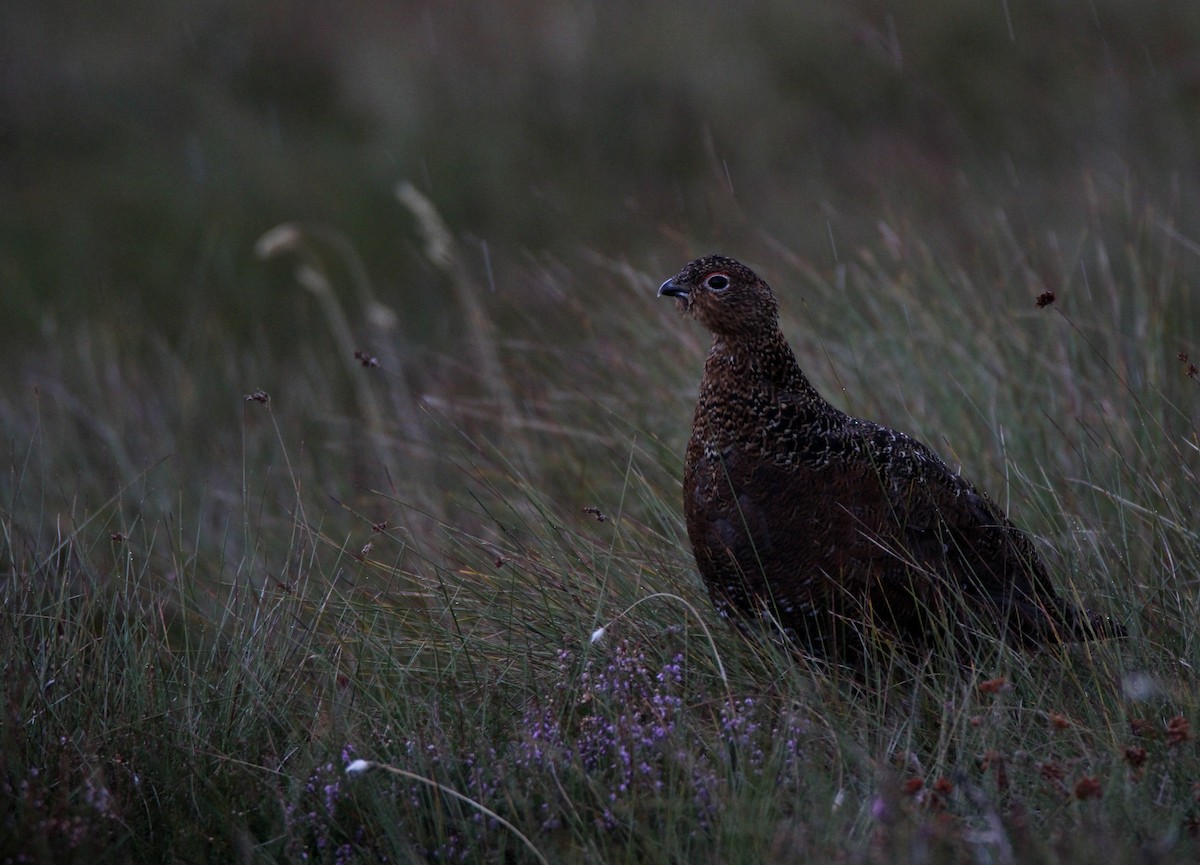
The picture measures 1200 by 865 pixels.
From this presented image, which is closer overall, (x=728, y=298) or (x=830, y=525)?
(x=830, y=525)

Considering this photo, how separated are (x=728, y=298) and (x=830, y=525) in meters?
0.72

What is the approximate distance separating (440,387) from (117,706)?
3313 millimetres

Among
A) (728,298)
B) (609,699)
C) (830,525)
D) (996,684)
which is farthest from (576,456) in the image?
(996,684)

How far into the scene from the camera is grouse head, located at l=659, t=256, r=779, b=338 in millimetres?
3561

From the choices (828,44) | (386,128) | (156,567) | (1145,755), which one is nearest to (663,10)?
(828,44)

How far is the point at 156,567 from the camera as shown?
16.6 feet

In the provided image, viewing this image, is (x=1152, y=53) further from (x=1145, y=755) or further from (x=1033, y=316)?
(x=1145, y=755)

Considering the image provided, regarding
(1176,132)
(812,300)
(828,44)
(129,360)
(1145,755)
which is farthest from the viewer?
(828,44)

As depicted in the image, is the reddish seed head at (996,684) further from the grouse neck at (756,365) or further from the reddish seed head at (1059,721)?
the grouse neck at (756,365)

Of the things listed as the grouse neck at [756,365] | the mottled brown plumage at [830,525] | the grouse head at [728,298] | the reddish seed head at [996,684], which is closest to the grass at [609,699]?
the reddish seed head at [996,684]

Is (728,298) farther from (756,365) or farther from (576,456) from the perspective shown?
(576,456)

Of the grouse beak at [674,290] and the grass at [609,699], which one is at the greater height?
the grouse beak at [674,290]

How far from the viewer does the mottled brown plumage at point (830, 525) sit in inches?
127

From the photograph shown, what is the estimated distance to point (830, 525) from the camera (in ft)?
10.7
